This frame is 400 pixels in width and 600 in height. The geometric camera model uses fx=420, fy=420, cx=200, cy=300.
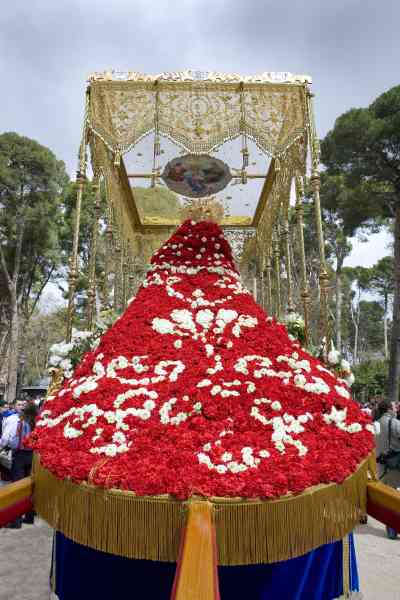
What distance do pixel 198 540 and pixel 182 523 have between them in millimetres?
174

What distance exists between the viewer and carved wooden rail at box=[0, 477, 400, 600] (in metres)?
1.43

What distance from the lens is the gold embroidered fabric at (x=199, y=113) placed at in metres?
5.97

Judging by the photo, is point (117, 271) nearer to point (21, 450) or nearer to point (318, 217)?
point (21, 450)

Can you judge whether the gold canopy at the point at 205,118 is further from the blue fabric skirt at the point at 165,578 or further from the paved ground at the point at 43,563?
the blue fabric skirt at the point at 165,578

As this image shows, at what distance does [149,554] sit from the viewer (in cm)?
179

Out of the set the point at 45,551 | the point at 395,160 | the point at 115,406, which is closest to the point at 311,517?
the point at 115,406

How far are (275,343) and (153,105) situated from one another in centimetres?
470

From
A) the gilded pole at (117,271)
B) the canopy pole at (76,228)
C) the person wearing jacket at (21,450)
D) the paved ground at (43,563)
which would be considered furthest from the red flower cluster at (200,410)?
the gilded pole at (117,271)

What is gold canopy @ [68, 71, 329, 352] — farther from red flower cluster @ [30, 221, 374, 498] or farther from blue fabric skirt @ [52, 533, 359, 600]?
blue fabric skirt @ [52, 533, 359, 600]

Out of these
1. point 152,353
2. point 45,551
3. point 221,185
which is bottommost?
point 45,551

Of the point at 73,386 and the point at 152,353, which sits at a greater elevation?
the point at 152,353

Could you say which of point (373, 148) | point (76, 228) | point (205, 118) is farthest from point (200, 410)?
point (373, 148)

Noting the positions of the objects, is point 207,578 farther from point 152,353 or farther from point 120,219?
point 120,219

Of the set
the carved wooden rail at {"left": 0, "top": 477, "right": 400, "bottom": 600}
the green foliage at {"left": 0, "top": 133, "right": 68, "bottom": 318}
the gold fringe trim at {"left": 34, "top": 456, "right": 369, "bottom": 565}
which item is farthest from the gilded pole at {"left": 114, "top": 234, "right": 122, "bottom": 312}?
the green foliage at {"left": 0, "top": 133, "right": 68, "bottom": 318}
